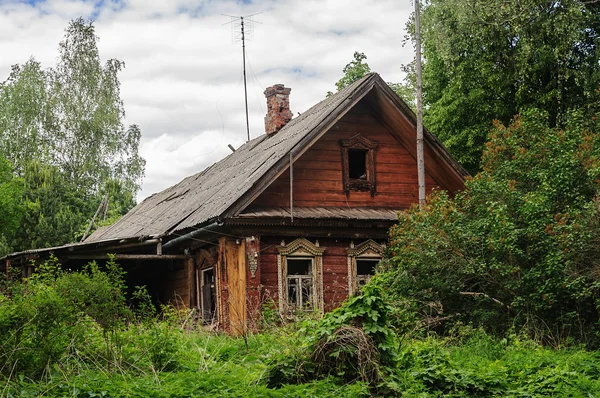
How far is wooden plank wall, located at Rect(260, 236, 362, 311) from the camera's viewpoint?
57.1ft

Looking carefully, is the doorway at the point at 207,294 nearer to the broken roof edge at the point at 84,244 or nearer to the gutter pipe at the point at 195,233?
the gutter pipe at the point at 195,233

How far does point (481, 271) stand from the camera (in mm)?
14273

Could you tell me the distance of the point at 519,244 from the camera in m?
14.6

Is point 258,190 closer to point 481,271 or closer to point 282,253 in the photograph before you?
point 282,253

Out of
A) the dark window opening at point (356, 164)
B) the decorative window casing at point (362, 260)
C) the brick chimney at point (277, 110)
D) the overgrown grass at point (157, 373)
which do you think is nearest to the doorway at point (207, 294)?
the decorative window casing at point (362, 260)

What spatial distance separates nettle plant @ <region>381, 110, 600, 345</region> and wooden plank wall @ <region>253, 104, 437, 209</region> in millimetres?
2836

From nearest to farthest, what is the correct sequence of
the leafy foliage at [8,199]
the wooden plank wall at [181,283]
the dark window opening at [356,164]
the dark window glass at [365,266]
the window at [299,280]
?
1. the window at [299,280]
2. the dark window glass at [365,266]
3. the dark window opening at [356,164]
4. the wooden plank wall at [181,283]
5. the leafy foliage at [8,199]

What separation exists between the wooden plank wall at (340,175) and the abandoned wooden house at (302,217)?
0.02 metres

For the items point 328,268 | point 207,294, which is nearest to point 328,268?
point 328,268

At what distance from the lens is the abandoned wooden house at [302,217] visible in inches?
679

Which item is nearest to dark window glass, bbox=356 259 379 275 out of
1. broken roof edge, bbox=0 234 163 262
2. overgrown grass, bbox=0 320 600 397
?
broken roof edge, bbox=0 234 163 262

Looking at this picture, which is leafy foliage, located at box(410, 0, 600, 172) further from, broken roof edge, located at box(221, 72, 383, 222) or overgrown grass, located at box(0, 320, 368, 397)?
overgrown grass, located at box(0, 320, 368, 397)

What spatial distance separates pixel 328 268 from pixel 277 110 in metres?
6.60

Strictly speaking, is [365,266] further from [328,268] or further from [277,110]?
[277,110]
